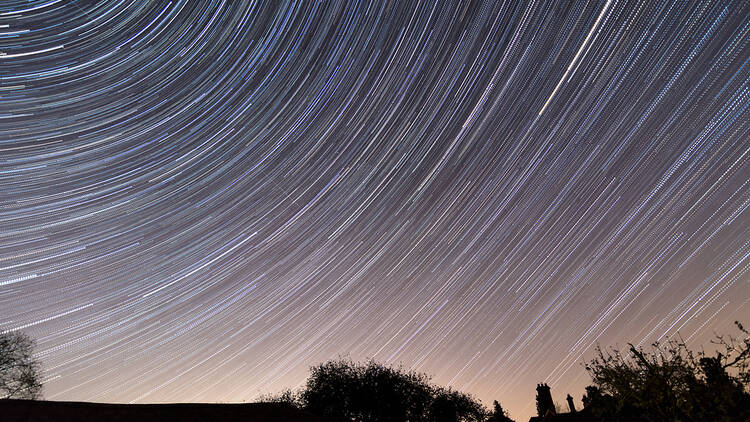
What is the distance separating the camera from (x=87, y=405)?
43.8 ft

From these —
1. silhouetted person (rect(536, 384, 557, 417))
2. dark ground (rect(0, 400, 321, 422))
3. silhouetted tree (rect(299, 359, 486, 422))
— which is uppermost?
silhouetted person (rect(536, 384, 557, 417))

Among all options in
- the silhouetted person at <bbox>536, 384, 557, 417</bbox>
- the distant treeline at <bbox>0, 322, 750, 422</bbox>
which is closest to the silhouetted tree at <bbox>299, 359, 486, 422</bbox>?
the distant treeline at <bbox>0, 322, 750, 422</bbox>

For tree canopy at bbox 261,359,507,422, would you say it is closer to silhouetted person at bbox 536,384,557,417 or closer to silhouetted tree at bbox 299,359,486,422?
silhouetted tree at bbox 299,359,486,422

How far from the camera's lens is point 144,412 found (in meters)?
13.8

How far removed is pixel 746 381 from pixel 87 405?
26644mm

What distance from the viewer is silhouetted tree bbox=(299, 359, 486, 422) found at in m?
39.8

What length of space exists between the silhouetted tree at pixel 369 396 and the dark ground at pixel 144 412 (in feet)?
80.2

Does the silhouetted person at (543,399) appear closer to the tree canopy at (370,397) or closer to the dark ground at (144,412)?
the tree canopy at (370,397)

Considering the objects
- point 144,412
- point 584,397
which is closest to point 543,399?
point 584,397

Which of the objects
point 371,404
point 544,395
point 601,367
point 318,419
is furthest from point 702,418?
point 544,395

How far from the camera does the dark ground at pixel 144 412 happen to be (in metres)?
11.9

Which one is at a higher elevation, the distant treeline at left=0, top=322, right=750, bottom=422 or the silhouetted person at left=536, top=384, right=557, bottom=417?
the silhouetted person at left=536, top=384, right=557, bottom=417

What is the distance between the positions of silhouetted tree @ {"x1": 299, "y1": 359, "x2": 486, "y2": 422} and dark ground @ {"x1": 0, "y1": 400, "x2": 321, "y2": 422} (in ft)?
80.2

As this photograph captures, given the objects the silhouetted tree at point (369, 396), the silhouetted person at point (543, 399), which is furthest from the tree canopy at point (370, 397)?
the silhouetted person at point (543, 399)
